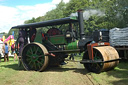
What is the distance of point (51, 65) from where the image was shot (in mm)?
8484

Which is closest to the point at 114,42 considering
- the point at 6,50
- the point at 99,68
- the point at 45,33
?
the point at 99,68

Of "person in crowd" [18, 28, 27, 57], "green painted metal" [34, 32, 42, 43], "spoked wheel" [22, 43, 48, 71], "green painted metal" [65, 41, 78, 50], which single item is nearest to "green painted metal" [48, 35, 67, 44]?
"green painted metal" [65, 41, 78, 50]

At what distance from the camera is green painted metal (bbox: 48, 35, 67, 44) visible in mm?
7375

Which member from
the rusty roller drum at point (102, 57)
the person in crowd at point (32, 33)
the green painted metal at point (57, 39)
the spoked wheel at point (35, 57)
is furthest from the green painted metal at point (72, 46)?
the person in crowd at point (32, 33)

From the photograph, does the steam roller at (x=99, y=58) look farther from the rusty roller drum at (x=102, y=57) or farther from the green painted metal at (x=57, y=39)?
the green painted metal at (x=57, y=39)

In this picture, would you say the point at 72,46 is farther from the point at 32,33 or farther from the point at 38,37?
the point at 32,33

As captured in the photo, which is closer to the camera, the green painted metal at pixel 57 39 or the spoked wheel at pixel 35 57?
the spoked wheel at pixel 35 57

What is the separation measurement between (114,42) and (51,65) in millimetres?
3636

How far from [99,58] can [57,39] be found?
217cm

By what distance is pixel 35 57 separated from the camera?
299 inches

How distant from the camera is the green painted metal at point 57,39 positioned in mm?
7375

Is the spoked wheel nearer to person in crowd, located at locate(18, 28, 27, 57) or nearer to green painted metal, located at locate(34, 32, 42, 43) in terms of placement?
green painted metal, located at locate(34, 32, 42, 43)

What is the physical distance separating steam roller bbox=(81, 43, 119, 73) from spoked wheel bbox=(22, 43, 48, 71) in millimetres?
1880

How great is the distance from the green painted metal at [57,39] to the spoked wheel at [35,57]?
59cm
